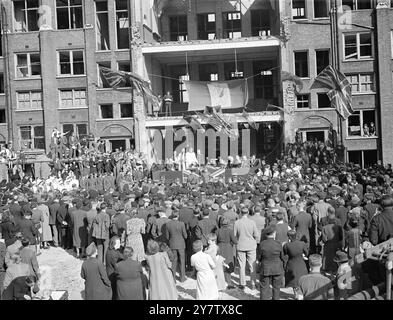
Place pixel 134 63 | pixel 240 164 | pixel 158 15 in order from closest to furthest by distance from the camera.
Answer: pixel 240 164, pixel 134 63, pixel 158 15

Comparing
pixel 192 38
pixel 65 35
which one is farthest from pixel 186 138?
pixel 65 35

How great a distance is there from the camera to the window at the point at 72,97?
37.6 metres

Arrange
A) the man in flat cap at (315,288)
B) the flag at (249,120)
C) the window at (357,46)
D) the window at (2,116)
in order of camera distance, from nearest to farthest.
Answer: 1. the man in flat cap at (315,288)
2. the flag at (249,120)
3. the window at (357,46)
4. the window at (2,116)

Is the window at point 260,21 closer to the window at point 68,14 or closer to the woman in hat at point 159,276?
the window at point 68,14

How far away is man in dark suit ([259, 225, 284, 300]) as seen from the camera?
33.3 feet

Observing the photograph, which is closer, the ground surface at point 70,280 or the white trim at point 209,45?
the ground surface at point 70,280

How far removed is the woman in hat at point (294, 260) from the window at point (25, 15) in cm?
3267

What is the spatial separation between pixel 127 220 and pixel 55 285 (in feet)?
8.15

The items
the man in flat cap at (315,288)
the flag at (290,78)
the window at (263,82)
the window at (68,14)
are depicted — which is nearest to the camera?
the man in flat cap at (315,288)

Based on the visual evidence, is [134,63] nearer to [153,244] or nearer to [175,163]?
[175,163]

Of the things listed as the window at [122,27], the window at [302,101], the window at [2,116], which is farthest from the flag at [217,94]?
the window at [2,116]

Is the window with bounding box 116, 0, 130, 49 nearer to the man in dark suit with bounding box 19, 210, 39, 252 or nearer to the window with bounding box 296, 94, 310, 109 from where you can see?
the window with bounding box 296, 94, 310, 109

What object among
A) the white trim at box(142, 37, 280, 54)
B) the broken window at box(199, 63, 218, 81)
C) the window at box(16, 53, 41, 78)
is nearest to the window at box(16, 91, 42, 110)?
the window at box(16, 53, 41, 78)

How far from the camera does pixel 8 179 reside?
99.7 feet
